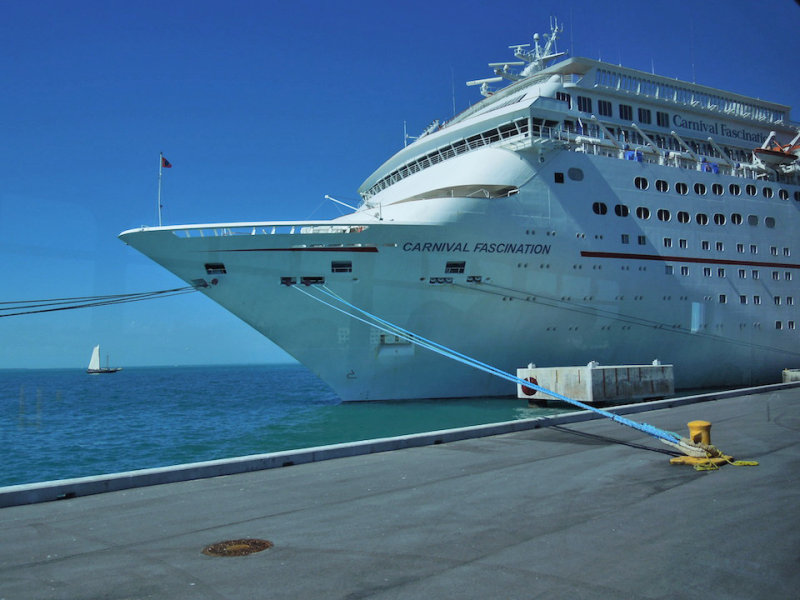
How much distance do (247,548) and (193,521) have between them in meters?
1.20

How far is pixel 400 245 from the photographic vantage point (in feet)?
61.5

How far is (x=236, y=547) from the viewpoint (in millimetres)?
4895

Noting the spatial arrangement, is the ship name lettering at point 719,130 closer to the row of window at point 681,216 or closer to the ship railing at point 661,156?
the ship railing at point 661,156

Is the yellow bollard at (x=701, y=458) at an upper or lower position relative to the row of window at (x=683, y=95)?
lower

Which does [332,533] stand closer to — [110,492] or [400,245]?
[110,492]

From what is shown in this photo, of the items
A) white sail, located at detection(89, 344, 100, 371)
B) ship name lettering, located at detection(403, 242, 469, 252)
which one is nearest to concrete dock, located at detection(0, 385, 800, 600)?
ship name lettering, located at detection(403, 242, 469, 252)

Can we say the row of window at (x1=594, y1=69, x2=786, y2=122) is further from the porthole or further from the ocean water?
Result: the ocean water

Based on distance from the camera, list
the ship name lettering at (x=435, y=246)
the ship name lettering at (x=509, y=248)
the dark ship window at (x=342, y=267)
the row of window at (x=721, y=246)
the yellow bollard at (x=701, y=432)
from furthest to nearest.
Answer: the row of window at (x=721, y=246)
the ship name lettering at (x=509, y=248)
the ship name lettering at (x=435, y=246)
the dark ship window at (x=342, y=267)
the yellow bollard at (x=701, y=432)

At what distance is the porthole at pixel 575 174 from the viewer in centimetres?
2176

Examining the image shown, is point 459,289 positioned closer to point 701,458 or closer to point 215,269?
point 215,269

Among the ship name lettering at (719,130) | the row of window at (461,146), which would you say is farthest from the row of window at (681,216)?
the ship name lettering at (719,130)

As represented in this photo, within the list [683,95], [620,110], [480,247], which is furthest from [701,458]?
[683,95]

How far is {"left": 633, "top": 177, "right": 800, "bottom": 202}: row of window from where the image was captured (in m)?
23.5

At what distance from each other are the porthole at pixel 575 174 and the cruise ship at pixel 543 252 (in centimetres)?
9
